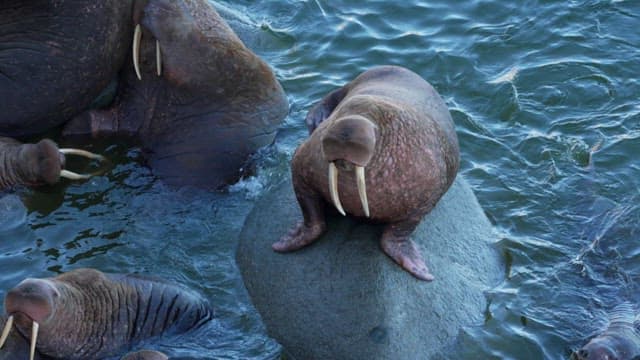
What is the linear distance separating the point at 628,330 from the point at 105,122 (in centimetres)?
473

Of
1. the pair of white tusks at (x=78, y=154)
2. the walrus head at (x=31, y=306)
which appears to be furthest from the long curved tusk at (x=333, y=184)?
the pair of white tusks at (x=78, y=154)

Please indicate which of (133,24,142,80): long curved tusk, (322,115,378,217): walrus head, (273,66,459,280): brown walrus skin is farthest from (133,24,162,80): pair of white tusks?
(322,115,378,217): walrus head

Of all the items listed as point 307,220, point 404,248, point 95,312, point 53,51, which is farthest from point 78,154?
point 404,248

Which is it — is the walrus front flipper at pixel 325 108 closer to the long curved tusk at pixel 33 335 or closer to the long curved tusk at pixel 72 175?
the long curved tusk at pixel 72 175

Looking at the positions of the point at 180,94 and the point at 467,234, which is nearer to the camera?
the point at 467,234

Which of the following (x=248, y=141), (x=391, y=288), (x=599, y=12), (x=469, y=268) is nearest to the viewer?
(x=391, y=288)

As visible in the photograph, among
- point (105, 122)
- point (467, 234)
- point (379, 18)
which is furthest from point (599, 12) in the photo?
point (105, 122)

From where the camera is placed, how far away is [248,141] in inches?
367

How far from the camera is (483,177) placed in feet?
30.9

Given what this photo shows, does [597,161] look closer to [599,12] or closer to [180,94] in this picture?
[599,12]

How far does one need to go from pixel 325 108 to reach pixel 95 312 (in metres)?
2.85

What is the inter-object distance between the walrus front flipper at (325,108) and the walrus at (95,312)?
76.3 inches

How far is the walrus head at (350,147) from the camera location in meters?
6.78

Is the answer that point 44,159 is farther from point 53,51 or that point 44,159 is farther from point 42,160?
point 53,51
